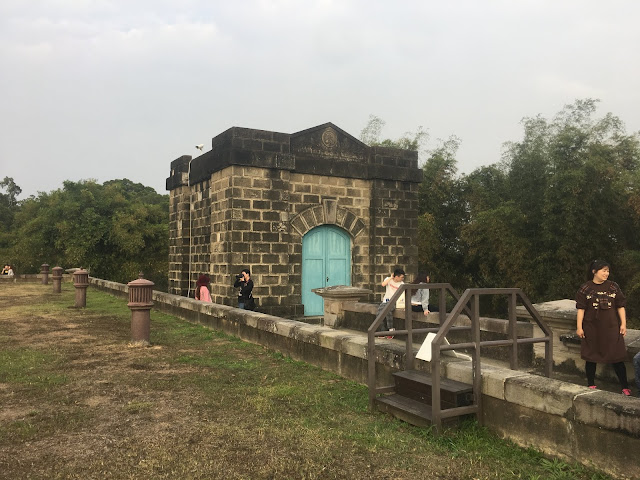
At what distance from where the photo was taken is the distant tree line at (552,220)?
19.3 m

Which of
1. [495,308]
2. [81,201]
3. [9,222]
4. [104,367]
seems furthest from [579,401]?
[9,222]

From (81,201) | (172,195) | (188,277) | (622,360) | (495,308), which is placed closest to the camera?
(622,360)

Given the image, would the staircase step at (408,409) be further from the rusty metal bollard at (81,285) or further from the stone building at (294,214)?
the rusty metal bollard at (81,285)

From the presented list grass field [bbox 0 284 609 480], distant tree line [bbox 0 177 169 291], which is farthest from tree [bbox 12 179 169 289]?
grass field [bbox 0 284 609 480]

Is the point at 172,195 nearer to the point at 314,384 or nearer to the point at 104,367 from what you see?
the point at 104,367

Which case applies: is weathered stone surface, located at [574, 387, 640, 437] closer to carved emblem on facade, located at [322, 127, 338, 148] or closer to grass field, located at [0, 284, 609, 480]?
grass field, located at [0, 284, 609, 480]

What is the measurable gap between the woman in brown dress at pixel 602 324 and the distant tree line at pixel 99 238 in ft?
90.2

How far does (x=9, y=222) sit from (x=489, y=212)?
165 feet

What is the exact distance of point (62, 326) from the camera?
952 centimetres

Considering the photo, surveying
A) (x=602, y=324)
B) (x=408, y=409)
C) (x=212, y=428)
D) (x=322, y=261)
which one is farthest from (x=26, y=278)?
(x=602, y=324)

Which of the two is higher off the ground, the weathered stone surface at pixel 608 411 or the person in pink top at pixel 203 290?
the person in pink top at pixel 203 290

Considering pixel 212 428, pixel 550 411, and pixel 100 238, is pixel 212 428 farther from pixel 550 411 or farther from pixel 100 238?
pixel 100 238

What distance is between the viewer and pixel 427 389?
414 cm

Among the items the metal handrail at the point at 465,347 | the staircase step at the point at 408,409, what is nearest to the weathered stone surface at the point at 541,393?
the metal handrail at the point at 465,347
